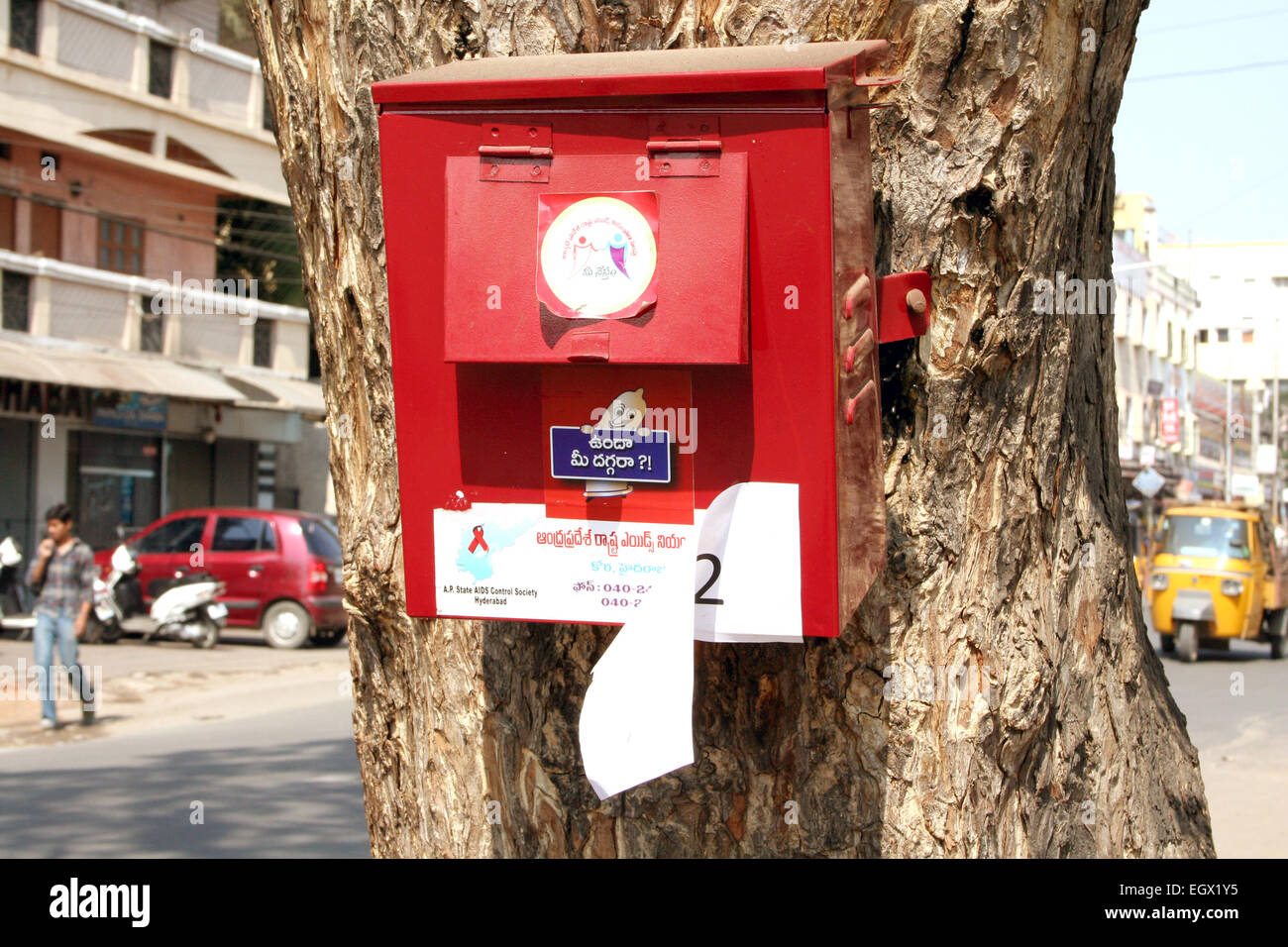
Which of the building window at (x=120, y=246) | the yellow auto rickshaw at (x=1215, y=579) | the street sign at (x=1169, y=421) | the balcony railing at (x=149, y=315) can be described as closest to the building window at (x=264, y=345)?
the balcony railing at (x=149, y=315)

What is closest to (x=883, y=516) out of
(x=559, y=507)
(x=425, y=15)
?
(x=559, y=507)

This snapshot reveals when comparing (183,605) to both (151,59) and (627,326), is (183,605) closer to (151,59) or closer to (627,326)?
(151,59)

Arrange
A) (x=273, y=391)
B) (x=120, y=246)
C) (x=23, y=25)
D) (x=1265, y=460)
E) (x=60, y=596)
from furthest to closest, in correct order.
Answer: (x=1265, y=460) → (x=273, y=391) → (x=120, y=246) → (x=23, y=25) → (x=60, y=596)

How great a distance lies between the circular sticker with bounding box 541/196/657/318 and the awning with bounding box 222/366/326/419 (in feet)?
63.4

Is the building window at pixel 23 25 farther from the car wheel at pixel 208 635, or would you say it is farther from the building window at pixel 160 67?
the car wheel at pixel 208 635

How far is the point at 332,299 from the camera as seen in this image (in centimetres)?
247

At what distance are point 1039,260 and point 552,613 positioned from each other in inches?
42.1

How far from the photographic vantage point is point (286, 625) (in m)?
15.8

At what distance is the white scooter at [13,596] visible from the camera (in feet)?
50.6

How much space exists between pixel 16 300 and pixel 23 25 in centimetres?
381

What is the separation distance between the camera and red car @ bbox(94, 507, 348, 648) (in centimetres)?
1555

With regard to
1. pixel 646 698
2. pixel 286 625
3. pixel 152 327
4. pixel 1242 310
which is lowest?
pixel 286 625

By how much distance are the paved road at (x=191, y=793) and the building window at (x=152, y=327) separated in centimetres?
1111

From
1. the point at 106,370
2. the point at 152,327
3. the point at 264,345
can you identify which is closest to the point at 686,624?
the point at 106,370
